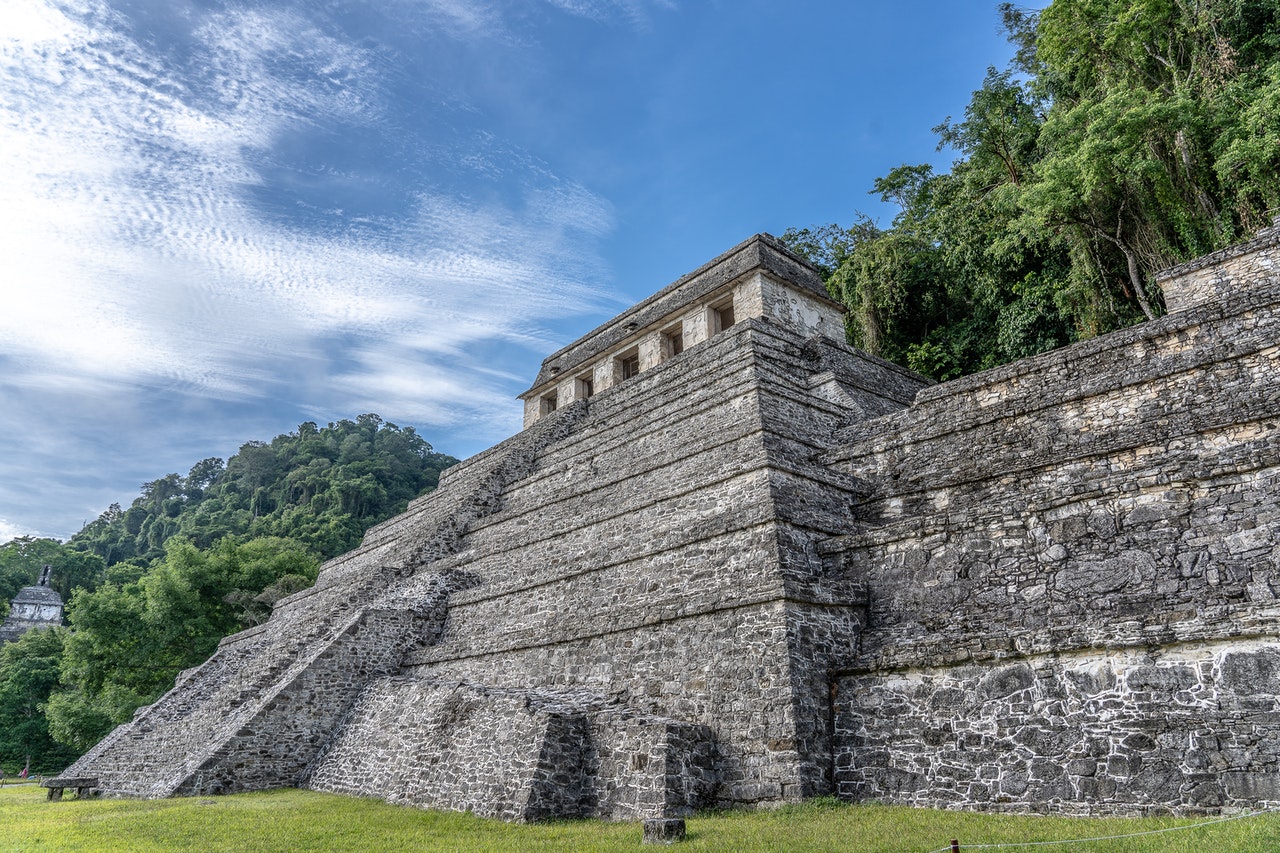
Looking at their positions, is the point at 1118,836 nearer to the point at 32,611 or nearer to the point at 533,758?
the point at 533,758

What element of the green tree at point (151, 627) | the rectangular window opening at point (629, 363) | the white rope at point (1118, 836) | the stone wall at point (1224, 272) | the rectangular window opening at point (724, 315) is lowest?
the white rope at point (1118, 836)

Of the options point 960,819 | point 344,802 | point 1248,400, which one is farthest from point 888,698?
point 344,802

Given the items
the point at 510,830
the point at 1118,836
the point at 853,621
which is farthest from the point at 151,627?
the point at 1118,836

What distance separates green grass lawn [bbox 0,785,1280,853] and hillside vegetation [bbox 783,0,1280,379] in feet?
39.1

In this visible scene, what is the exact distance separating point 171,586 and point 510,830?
22867mm

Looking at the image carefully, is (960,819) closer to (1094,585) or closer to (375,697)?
(1094,585)

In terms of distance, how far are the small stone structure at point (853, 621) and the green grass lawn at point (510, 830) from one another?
0.36 meters

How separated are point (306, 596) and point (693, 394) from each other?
12.6 m

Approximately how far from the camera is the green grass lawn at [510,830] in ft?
16.2

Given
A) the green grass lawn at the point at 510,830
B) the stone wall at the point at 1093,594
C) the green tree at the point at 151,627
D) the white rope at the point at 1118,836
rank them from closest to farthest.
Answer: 1. the white rope at the point at 1118,836
2. the green grass lawn at the point at 510,830
3. the stone wall at the point at 1093,594
4. the green tree at the point at 151,627

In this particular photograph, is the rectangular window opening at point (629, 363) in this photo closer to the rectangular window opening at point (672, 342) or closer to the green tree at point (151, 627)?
the rectangular window opening at point (672, 342)

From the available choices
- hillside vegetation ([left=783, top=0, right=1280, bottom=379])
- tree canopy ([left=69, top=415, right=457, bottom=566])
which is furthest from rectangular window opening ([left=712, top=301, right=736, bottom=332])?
tree canopy ([left=69, top=415, right=457, bottom=566])

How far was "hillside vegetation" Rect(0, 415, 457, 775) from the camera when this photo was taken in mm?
23469

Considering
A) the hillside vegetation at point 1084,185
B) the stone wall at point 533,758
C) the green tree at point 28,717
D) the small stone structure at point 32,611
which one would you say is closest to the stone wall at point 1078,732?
the stone wall at point 533,758
